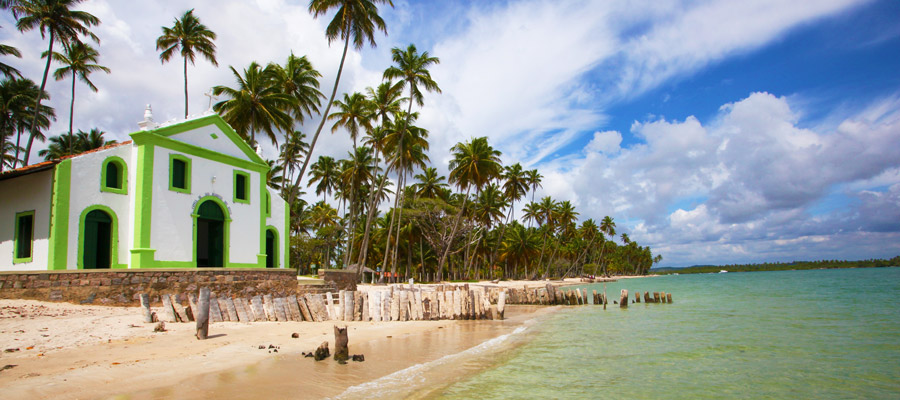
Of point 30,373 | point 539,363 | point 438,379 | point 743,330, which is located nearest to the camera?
point 30,373

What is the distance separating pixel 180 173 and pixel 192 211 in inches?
66.1

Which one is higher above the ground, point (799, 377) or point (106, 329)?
point (106, 329)

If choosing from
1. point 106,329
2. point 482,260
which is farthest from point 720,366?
point 482,260

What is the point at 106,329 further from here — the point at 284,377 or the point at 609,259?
the point at 609,259

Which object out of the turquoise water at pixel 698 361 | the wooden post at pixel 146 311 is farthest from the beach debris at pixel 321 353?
the wooden post at pixel 146 311

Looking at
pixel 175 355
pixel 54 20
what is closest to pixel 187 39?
pixel 54 20

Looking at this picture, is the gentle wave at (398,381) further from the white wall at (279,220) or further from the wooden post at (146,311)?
the white wall at (279,220)

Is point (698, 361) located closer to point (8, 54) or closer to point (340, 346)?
point (340, 346)

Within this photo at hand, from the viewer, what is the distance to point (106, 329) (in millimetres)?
10922

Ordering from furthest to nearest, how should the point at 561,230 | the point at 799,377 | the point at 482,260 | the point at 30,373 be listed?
the point at 561,230, the point at 482,260, the point at 799,377, the point at 30,373

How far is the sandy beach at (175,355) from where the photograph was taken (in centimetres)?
691

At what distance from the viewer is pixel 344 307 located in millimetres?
16156

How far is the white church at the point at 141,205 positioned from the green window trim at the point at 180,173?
39 millimetres

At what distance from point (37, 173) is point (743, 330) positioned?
85.4 feet
